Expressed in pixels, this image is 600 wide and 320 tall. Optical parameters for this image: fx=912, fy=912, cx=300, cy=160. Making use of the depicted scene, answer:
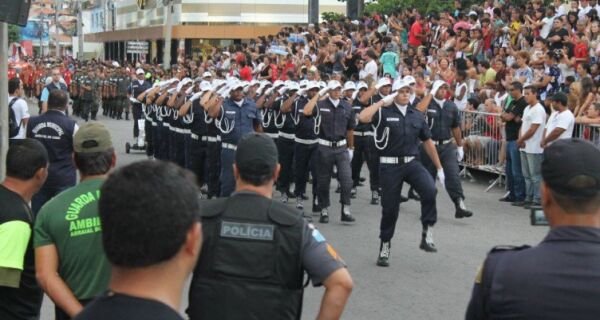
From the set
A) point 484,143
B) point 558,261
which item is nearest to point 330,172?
point 484,143

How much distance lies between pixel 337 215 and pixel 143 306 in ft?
36.8

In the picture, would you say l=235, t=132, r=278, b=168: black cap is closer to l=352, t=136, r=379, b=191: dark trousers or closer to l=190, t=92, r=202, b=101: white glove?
l=352, t=136, r=379, b=191: dark trousers

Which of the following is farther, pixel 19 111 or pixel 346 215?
pixel 346 215

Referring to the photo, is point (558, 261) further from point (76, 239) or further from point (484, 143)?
point (484, 143)

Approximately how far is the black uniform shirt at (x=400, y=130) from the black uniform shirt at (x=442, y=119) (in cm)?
296

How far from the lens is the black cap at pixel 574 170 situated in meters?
2.98

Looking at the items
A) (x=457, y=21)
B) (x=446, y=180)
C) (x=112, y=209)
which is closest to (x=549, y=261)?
(x=112, y=209)

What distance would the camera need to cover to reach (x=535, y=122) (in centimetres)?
1428

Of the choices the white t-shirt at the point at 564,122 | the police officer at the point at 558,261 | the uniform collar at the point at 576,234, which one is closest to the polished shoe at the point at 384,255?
the white t-shirt at the point at 564,122

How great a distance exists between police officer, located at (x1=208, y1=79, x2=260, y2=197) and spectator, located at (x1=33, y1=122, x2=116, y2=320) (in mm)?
8820

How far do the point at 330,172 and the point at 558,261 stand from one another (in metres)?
10.2

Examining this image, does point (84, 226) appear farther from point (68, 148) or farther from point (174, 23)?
point (174, 23)

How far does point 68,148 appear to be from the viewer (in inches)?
356

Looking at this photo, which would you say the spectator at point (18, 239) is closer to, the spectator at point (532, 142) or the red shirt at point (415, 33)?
the spectator at point (532, 142)
